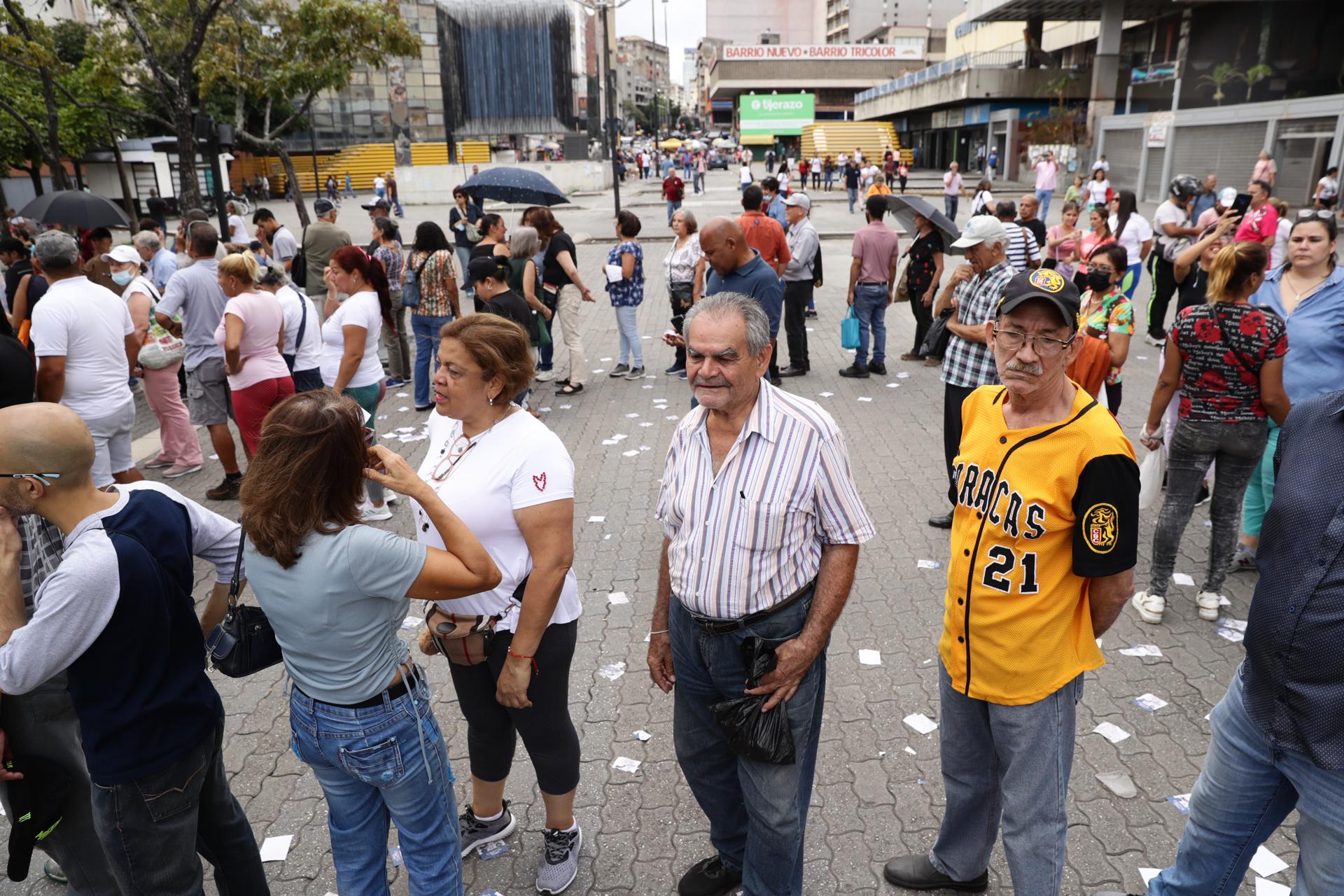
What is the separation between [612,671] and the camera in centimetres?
446

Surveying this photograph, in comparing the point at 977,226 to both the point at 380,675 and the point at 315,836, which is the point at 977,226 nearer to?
the point at 380,675

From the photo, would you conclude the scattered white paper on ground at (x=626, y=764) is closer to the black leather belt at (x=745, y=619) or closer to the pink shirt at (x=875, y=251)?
the black leather belt at (x=745, y=619)

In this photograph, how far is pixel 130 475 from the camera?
571 centimetres

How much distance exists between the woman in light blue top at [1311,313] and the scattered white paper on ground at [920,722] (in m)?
2.04

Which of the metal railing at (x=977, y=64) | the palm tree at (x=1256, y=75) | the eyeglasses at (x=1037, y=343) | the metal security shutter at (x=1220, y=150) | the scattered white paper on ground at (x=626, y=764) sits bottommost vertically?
the scattered white paper on ground at (x=626, y=764)

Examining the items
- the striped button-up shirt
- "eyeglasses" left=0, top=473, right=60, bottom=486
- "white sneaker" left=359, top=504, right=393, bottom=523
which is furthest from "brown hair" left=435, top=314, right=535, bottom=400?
"white sneaker" left=359, top=504, right=393, bottom=523

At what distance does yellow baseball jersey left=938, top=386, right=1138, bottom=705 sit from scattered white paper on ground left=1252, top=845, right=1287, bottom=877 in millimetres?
1264

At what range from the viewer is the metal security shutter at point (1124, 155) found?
31.2 metres

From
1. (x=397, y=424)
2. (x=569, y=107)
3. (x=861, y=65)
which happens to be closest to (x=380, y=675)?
(x=397, y=424)

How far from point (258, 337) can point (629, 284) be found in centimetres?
448

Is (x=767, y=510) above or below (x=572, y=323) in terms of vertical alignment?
above

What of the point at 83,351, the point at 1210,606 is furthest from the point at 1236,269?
the point at 83,351

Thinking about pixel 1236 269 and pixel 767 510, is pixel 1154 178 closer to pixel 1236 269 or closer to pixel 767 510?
pixel 1236 269

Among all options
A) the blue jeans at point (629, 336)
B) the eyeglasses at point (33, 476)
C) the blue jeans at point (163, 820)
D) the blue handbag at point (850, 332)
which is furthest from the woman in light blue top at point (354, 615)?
the blue jeans at point (629, 336)
